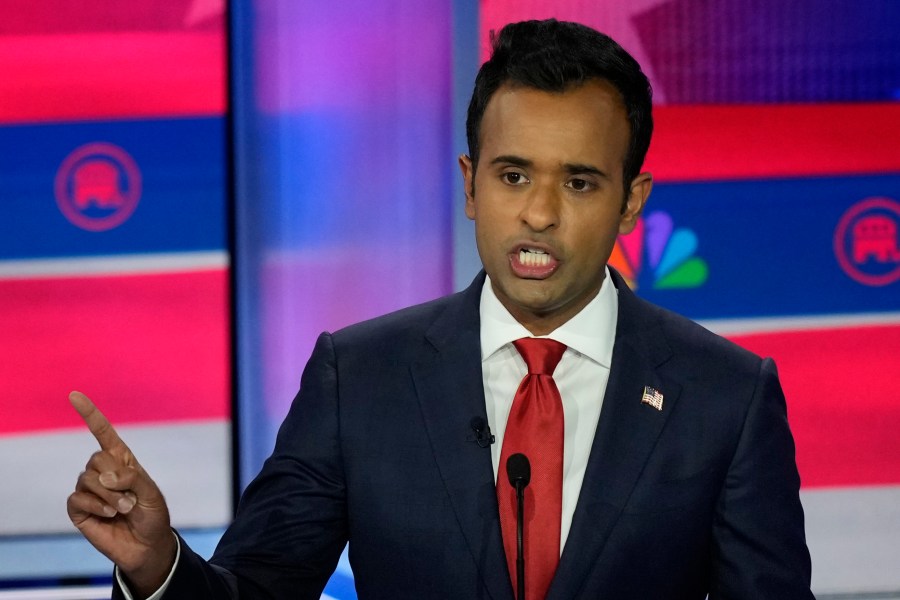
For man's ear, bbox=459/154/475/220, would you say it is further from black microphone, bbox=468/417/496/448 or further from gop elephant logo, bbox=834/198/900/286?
gop elephant logo, bbox=834/198/900/286

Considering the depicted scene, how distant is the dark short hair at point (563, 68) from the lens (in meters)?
1.73

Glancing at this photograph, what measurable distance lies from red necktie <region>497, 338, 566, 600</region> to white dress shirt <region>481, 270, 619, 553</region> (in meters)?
0.05

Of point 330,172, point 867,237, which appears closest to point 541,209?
point 330,172

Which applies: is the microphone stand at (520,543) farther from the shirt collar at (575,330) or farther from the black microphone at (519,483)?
the shirt collar at (575,330)

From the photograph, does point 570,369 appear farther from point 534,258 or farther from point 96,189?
point 96,189

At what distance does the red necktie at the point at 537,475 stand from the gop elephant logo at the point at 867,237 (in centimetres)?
175

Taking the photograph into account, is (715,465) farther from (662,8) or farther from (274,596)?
(662,8)

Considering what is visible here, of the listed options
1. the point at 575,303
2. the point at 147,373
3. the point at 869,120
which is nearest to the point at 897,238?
the point at 869,120

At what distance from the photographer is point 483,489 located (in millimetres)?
1669

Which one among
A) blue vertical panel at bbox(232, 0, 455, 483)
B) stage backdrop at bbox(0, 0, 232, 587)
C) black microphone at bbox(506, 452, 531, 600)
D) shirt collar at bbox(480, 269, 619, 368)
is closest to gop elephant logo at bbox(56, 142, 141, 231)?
stage backdrop at bbox(0, 0, 232, 587)

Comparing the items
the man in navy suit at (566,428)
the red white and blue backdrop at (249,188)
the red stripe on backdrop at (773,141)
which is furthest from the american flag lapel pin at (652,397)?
the red stripe on backdrop at (773,141)

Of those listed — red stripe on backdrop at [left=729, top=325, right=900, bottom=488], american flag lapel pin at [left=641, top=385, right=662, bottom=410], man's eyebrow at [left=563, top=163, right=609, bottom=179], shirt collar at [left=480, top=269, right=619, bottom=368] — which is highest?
man's eyebrow at [left=563, top=163, right=609, bottom=179]

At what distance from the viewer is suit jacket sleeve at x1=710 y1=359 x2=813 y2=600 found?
168 cm

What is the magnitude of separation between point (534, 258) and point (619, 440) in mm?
295
